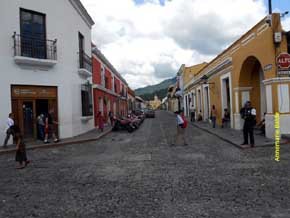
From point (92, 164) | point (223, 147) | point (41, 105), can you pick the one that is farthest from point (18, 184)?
point (41, 105)

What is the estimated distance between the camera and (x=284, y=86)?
42.4ft

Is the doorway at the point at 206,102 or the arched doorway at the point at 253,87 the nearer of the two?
the arched doorway at the point at 253,87

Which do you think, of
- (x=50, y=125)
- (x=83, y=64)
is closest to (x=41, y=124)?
(x=50, y=125)

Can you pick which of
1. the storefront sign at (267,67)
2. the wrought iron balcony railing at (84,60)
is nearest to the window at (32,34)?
the wrought iron balcony railing at (84,60)

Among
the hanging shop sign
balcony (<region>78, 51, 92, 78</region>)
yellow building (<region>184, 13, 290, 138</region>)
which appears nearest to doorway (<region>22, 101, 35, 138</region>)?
balcony (<region>78, 51, 92, 78</region>)

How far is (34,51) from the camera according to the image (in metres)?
15.5

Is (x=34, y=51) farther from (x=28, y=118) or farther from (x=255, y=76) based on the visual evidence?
(x=255, y=76)

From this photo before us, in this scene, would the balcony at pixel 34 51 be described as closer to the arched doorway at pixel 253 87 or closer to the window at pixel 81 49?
the window at pixel 81 49

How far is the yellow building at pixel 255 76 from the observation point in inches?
509

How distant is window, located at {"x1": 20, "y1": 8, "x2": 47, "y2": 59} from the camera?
1501cm

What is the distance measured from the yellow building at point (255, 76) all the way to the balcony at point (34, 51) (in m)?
8.85

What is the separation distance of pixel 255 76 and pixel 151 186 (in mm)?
13141

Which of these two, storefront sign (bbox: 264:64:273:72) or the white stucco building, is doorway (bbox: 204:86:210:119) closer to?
the white stucco building

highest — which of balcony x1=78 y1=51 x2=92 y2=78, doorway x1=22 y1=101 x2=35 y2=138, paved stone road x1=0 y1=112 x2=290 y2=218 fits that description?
balcony x1=78 y1=51 x2=92 y2=78
